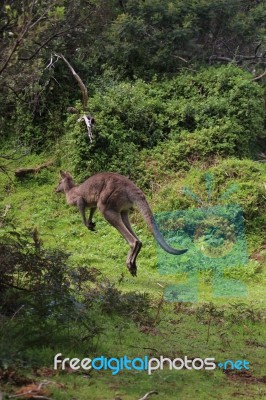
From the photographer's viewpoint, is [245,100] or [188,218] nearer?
[188,218]

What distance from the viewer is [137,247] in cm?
1195

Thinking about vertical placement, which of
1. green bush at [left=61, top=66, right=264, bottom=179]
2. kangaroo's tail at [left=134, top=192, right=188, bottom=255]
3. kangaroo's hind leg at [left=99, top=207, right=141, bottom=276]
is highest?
kangaroo's tail at [left=134, top=192, right=188, bottom=255]

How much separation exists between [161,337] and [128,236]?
321 cm

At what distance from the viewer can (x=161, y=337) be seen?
9203mm

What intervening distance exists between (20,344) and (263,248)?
32.1 ft

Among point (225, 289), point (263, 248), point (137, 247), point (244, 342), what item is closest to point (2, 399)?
point (244, 342)

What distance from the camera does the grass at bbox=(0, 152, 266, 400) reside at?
6969 millimetres

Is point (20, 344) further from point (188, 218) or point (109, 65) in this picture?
point (109, 65)

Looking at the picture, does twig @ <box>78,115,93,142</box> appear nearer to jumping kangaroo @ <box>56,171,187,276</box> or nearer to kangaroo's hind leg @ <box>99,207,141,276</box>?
jumping kangaroo @ <box>56,171,187,276</box>

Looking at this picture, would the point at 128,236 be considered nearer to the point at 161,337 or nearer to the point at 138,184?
the point at 161,337

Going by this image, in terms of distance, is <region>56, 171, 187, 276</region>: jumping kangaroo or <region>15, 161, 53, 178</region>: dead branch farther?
<region>15, 161, 53, 178</region>: dead branch

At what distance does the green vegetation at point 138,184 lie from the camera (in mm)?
7594

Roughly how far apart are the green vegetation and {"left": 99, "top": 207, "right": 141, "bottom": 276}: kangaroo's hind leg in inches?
24.0

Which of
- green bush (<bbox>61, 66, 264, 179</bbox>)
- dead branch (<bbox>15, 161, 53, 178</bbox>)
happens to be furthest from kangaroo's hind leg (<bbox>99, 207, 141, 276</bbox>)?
dead branch (<bbox>15, 161, 53, 178</bbox>)
